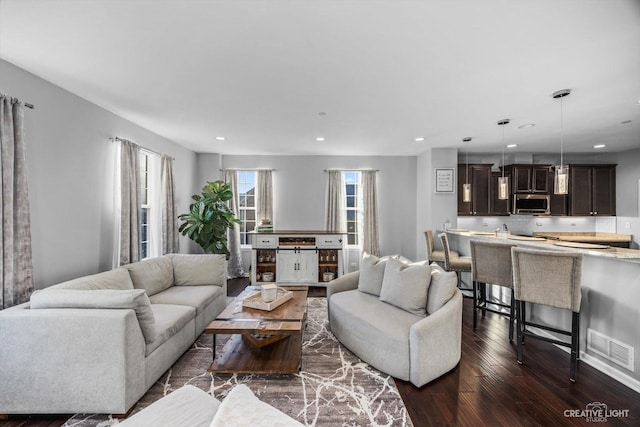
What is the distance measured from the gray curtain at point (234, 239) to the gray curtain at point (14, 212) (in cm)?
344

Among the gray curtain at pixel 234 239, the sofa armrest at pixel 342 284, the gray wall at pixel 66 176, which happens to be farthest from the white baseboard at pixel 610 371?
the gray curtain at pixel 234 239

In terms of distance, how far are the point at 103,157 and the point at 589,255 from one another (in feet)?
17.9

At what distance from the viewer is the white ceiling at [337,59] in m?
1.64

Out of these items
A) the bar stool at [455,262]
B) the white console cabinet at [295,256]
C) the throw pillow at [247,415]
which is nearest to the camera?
the throw pillow at [247,415]

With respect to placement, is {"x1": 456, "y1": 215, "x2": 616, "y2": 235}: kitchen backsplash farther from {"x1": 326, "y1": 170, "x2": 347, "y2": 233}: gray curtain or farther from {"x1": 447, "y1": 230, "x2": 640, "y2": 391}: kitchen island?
{"x1": 447, "y1": 230, "x2": 640, "y2": 391}: kitchen island

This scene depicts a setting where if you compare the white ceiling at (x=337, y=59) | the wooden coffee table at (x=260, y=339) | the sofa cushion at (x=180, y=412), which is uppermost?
the white ceiling at (x=337, y=59)

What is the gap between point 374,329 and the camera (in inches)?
93.4

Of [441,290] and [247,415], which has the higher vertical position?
[247,415]

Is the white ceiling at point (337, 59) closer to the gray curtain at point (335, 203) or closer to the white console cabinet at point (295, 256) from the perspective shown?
the gray curtain at point (335, 203)

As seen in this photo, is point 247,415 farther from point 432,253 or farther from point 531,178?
point 531,178

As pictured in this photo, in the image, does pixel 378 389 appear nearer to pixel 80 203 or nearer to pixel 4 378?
pixel 4 378

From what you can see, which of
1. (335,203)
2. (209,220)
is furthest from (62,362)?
(335,203)

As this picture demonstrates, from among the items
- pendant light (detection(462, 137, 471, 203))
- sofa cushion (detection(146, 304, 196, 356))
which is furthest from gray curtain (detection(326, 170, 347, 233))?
sofa cushion (detection(146, 304, 196, 356))

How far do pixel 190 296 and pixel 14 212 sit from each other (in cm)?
168
